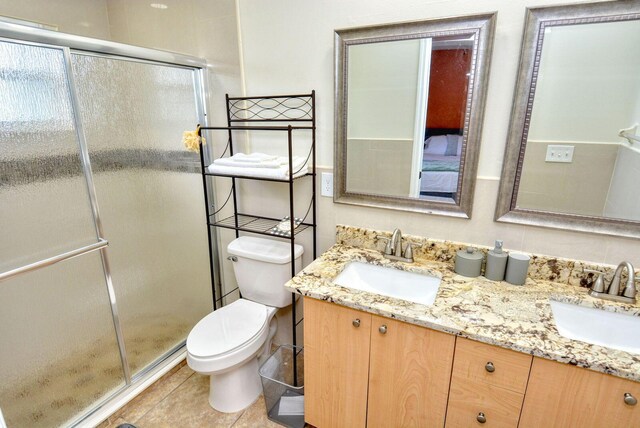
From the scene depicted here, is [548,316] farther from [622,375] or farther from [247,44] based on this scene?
[247,44]

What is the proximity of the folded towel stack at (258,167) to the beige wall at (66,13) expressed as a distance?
4.55 ft

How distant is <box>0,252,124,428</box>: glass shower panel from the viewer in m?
1.31

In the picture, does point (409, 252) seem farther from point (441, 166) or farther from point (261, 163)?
point (261, 163)

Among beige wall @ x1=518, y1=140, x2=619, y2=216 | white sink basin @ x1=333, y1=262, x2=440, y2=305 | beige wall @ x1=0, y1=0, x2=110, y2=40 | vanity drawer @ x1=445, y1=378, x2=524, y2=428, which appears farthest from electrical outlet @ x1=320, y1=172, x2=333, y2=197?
beige wall @ x1=0, y1=0, x2=110, y2=40

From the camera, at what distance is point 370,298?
47.9 inches

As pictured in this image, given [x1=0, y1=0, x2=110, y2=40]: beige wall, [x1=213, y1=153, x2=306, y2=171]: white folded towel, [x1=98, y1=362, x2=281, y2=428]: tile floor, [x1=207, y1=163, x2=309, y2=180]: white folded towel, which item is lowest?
[x1=98, y1=362, x2=281, y2=428]: tile floor

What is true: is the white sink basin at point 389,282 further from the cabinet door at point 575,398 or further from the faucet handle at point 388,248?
the cabinet door at point 575,398

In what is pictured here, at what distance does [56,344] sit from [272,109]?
1460mm

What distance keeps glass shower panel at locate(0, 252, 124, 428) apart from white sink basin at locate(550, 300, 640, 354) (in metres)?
1.91

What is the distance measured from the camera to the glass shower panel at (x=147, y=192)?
4.89 feet

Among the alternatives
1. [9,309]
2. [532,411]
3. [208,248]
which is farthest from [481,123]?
[9,309]

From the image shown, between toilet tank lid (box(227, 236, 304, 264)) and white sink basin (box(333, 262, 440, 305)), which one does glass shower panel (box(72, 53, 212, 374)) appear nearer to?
toilet tank lid (box(227, 236, 304, 264))

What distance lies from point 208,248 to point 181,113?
32.5 inches

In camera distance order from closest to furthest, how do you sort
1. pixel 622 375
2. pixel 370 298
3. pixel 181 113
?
1. pixel 622 375
2. pixel 370 298
3. pixel 181 113
